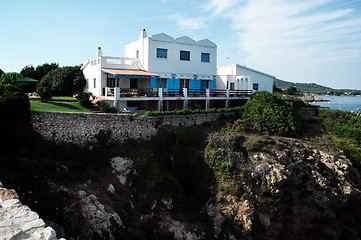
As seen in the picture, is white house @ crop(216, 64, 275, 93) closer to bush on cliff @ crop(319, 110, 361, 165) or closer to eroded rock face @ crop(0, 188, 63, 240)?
bush on cliff @ crop(319, 110, 361, 165)

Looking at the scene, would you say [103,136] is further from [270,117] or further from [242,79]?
[242,79]

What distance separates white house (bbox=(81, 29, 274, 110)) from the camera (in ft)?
92.6

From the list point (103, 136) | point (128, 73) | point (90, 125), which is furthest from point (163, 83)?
point (90, 125)

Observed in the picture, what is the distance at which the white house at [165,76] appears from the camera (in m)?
28.2

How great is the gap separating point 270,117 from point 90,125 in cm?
1738

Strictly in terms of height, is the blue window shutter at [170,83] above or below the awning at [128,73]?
below

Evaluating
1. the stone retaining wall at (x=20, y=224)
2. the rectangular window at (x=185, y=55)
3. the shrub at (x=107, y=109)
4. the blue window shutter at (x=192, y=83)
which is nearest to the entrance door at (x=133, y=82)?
the shrub at (x=107, y=109)

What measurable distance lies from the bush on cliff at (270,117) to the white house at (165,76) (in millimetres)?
4278

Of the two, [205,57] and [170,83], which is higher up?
[205,57]

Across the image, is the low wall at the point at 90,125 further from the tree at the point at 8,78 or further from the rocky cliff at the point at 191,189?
the tree at the point at 8,78

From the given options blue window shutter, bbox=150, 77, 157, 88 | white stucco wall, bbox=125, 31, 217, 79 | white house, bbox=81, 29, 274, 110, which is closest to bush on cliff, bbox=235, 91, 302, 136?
white house, bbox=81, 29, 274, 110

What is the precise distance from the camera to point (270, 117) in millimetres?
27516

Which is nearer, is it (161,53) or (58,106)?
(58,106)

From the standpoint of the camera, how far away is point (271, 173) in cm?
2153
